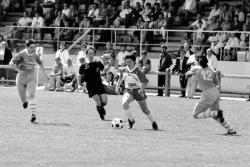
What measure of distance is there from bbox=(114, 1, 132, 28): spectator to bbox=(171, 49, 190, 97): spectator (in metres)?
4.41

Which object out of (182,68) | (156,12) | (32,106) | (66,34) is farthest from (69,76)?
(32,106)

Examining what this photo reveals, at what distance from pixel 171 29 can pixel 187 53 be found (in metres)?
3.66

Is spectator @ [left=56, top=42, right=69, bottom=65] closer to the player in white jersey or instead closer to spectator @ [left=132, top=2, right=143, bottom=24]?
spectator @ [left=132, top=2, right=143, bottom=24]

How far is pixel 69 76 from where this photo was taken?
33.7 metres

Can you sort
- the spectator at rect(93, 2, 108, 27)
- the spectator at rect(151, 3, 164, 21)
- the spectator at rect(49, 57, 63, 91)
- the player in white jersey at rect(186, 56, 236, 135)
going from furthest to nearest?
the spectator at rect(93, 2, 108, 27), the spectator at rect(151, 3, 164, 21), the spectator at rect(49, 57, 63, 91), the player in white jersey at rect(186, 56, 236, 135)

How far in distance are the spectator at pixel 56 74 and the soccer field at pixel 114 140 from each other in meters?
8.59

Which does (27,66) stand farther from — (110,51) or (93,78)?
(110,51)

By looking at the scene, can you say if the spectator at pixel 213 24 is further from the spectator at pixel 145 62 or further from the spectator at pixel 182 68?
the spectator at pixel 145 62

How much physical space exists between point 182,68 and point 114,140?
621 inches

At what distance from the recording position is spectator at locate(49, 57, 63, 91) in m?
33.6

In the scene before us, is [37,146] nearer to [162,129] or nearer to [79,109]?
[162,129]

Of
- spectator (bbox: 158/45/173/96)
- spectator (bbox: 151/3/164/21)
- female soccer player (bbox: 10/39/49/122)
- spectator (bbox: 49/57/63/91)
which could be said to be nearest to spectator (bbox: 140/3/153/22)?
spectator (bbox: 151/3/164/21)

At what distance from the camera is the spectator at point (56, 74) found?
3362 centimetres

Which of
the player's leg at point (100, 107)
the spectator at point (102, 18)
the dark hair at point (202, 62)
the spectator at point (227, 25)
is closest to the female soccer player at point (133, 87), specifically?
the dark hair at point (202, 62)
